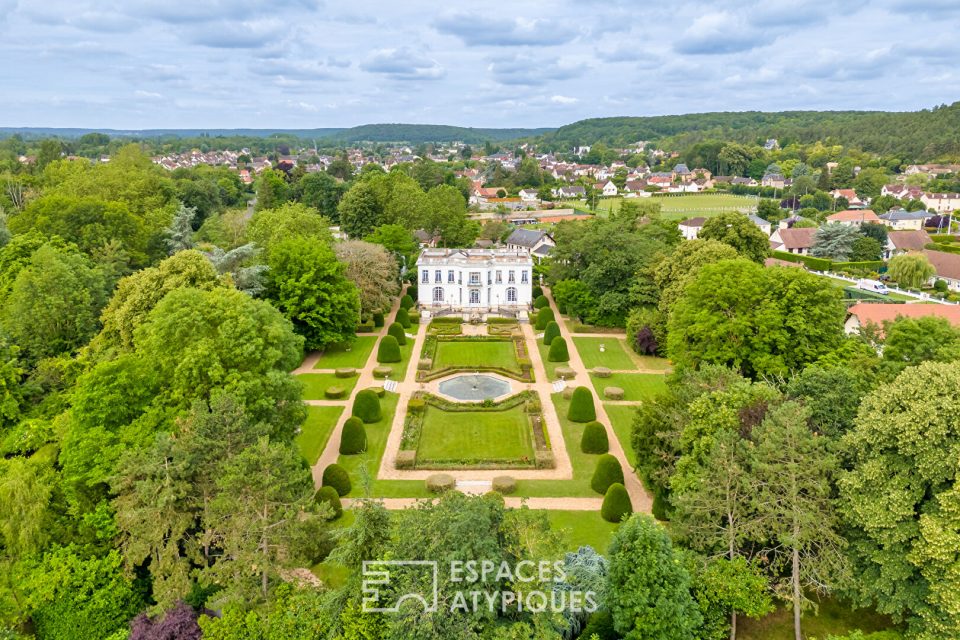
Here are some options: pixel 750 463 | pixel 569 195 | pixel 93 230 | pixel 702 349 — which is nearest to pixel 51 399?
pixel 93 230

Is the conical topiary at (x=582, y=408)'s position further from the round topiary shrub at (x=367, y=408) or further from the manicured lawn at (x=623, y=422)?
the round topiary shrub at (x=367, y=408)

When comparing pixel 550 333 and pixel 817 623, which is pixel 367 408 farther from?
pixel 817 623

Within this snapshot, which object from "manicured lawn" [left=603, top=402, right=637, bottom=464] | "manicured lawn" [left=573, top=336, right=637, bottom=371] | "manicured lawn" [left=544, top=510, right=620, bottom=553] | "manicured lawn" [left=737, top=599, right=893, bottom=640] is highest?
"manicured lawn" [left=573, top=336, right=637, bottom=371]

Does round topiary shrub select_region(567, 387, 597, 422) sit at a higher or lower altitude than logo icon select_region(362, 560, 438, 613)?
lower

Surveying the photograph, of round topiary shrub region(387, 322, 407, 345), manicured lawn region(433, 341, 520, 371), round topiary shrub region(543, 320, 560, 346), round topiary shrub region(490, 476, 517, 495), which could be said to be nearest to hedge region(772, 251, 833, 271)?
round topiary shrub region(543, 320, 560, 346)

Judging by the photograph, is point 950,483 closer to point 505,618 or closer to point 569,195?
point 505,618

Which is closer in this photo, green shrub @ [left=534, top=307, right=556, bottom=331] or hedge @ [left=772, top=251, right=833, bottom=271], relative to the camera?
green shrub @ [left=534, top=307, right=556, bottom=331]

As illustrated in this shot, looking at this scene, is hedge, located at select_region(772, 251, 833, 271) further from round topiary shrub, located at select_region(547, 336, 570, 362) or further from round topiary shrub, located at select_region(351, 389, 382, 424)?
round topiary shrub, located at select_region(351, 389, 382, 424)
